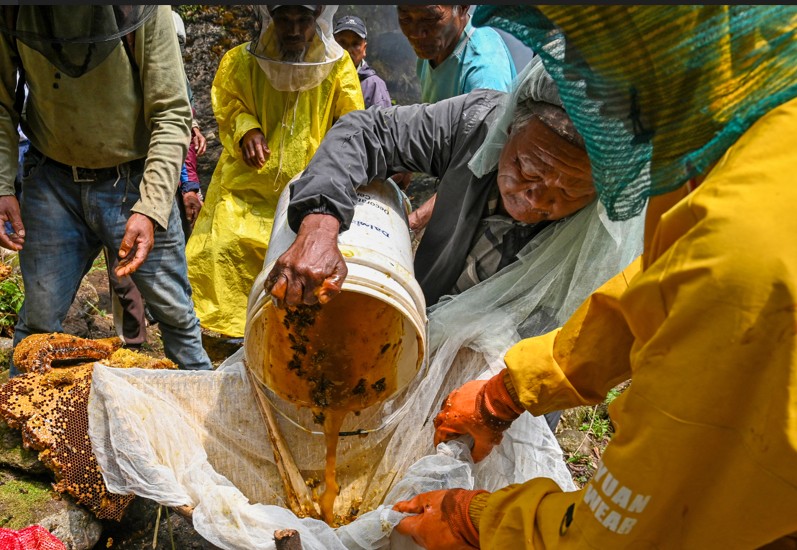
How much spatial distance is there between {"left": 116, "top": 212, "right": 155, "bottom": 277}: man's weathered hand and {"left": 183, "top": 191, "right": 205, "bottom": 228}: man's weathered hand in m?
1.51

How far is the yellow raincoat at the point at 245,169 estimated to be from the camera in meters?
3.29

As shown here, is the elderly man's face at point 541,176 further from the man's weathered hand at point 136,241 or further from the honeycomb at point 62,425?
the honeycomb at point 62,425

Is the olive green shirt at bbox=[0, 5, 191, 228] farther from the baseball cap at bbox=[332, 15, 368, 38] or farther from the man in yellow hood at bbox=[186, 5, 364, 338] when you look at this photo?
the baseball cap at bbox=[332, 15, 368, 38]

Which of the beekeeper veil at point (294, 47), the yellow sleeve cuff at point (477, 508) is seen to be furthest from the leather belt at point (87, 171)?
the yellow sleeve cuff at point (477, 508)

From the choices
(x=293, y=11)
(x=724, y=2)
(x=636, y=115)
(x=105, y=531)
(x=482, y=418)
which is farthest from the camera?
(x=293, y=11)

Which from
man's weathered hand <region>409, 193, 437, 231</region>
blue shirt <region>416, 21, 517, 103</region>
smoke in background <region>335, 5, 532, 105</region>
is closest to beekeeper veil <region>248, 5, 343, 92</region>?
blue shirt <region>416, 21, 517, 103</region>

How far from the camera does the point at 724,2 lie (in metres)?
0.83

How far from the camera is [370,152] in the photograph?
6.53 ft

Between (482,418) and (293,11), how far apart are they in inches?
82.1

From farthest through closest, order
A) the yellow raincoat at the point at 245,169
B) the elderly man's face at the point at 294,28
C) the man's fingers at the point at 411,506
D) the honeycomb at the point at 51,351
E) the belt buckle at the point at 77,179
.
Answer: the yellow raincoat at the point at 245,169
the elderly man's face at the point at 294,28
the belt buckle at the point at 77,179
the honeycomb at the point at 51,351
the man's fingers at the point at 411,506

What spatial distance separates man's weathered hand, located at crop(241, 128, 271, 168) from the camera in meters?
3.25

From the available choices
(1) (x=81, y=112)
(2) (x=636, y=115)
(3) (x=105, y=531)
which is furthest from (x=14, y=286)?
(2) (x=636, y=115)

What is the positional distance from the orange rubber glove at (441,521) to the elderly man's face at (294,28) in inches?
85.2

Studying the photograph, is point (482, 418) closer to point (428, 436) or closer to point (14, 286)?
point (428, 436)
